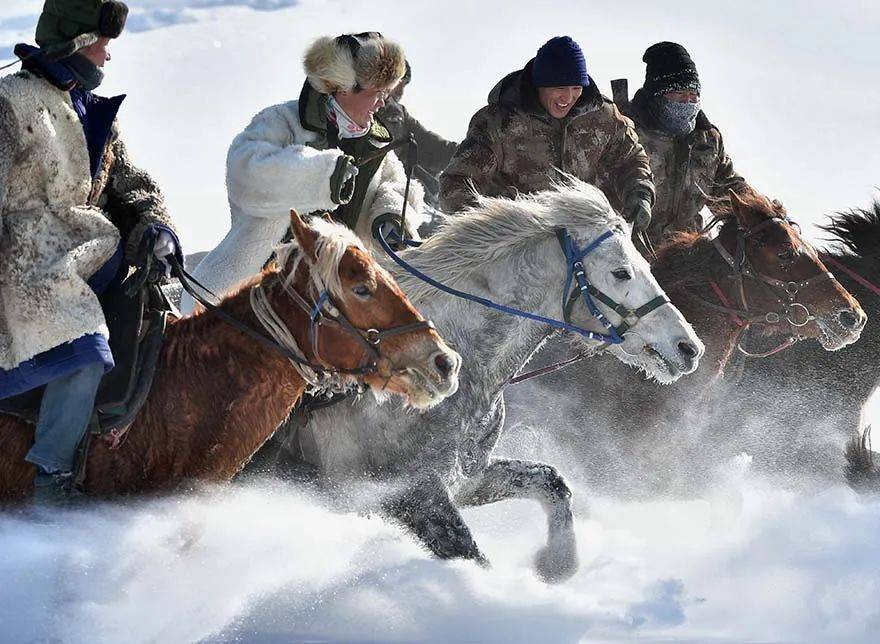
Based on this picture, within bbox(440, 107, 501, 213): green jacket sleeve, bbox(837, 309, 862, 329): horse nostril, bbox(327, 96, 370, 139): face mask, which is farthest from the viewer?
bbox(440, 107, 501, 213): green jacket sleeve

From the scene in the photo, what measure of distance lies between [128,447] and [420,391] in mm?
957

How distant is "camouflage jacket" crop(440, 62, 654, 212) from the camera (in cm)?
770

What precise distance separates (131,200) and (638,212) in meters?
3.30

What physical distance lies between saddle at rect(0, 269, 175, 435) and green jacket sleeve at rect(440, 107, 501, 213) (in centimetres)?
298

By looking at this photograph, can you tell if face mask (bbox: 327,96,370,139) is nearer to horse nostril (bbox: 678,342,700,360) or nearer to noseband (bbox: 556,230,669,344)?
noseband (bbox: 556,230,669,344)

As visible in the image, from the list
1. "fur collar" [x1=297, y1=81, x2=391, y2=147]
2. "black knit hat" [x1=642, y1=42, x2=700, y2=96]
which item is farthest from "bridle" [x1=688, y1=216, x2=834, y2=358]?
"fur collar" [x1=297, y1=81, x2=391, y2=147]

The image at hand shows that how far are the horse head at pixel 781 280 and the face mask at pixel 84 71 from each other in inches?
160

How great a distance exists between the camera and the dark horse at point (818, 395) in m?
8.02

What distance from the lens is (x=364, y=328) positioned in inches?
185

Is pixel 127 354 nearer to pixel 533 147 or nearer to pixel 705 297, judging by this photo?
pixel 533 147

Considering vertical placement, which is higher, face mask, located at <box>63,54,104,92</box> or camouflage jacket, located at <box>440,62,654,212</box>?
face mask, located at <box>63,54,104,92</box>

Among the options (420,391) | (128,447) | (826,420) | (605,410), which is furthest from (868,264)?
(128,447)

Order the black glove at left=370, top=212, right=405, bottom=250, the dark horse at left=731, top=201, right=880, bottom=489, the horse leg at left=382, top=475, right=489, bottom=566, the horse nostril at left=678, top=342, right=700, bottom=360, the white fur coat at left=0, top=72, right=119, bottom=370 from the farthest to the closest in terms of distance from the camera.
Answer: the dark horse at left=731, top=201, right=880, bottom=489 → the black glove at left=370, top=212, right=405, bottom=250 → the horse nostril at left=678, top=342, right=700, bottom=360 → the horse leg at left=382, top=475, right=489, bottom=566 → the white fur coat at left=0, top=72, right=119, bottom=370

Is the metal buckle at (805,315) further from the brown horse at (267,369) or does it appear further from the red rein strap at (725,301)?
the brown horse at (267,369)
